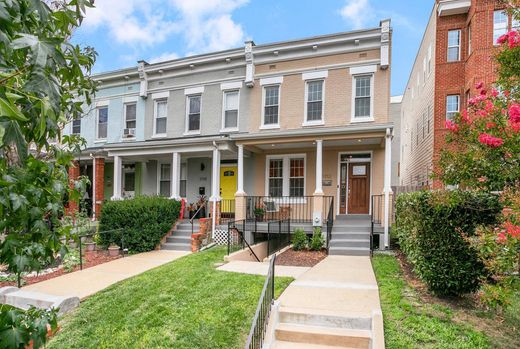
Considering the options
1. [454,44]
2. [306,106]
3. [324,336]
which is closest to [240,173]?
[306,106]

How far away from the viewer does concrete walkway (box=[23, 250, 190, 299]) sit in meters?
7.18

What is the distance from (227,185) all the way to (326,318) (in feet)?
33.3


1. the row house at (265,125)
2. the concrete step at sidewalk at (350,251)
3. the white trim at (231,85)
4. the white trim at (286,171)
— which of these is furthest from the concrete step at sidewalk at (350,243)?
the white trim at (231,85)

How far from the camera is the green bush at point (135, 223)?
1130cm

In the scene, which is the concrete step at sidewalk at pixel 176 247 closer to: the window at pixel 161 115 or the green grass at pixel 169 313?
the green grass at pixel 169 313

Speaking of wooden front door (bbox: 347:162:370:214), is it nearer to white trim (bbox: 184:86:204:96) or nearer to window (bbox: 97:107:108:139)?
white trim (bbox: 184:86:204:96)

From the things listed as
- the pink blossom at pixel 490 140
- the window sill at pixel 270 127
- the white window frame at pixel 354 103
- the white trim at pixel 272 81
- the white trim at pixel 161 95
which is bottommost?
the pink blossom at pixel 490 140

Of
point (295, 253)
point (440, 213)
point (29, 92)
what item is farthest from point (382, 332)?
point (295, 253)

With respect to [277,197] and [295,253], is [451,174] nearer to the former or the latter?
[295,253]

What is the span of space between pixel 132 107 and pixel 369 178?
1127 cm

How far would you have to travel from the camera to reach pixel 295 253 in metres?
10.6

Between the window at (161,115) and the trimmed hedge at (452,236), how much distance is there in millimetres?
12433

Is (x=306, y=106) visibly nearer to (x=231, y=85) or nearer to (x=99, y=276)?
(x=231, y=85)

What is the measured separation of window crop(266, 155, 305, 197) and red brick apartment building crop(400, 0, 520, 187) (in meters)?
4.67
